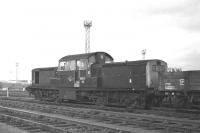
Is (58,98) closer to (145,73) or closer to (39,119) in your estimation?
(145,73)

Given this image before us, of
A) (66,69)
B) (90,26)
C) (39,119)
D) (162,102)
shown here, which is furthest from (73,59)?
(90,26)

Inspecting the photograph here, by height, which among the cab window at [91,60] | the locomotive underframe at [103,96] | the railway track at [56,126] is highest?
the cab window at [91,60]

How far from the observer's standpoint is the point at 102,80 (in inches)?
845

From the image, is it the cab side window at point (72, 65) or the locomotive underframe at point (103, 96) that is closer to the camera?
the locomotive underframe at point (103, 96)

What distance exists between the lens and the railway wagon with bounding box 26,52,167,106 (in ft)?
62.6

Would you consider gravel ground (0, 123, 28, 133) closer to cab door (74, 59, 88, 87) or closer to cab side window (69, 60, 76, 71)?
cab door (74, 59, 88, 87)

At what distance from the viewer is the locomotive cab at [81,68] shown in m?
22.0

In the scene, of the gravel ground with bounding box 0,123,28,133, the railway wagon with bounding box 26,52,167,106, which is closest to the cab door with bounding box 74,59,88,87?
the railway wagon with bounding box 26,52,167,106

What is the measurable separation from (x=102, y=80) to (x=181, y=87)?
6.17 m

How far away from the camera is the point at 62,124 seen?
41.0 ft

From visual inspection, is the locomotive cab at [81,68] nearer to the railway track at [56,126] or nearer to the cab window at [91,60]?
the cab window at [91,60]

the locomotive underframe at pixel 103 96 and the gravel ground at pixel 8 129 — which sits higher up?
the locomotive underframe at pixel 103 96

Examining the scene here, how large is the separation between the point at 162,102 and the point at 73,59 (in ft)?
25.7

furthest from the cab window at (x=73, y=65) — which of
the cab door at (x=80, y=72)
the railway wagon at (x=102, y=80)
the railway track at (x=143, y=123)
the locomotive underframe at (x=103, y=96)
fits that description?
the railway track at (x=143, y=123)
